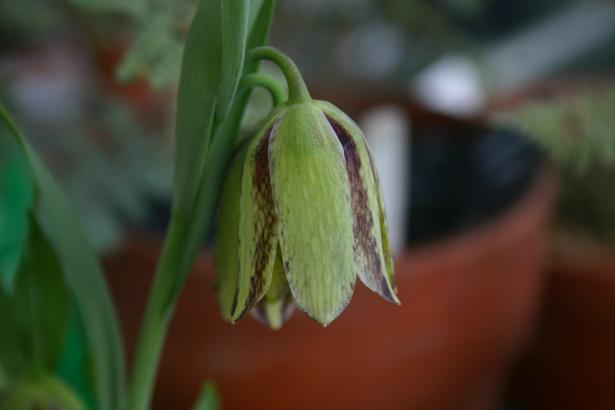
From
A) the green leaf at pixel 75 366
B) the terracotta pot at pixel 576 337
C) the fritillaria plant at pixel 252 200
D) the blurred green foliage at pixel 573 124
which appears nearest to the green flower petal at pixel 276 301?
the fritillaria plant at pixel 252 200

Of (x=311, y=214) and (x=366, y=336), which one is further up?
(x=311, y=214)

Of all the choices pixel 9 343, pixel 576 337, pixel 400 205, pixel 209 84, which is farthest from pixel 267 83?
pixel 576 337

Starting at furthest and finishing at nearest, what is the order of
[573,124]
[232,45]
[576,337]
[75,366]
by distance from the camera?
[576,337], [573,124], [75,366], [232,45]

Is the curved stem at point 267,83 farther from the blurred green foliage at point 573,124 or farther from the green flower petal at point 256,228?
the blurred green foliage at point 573,124

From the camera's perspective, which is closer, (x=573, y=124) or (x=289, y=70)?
(x=289, y=70)

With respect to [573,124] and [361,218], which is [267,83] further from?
[573,124]

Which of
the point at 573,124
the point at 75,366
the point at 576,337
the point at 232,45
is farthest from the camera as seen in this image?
the point at 576,337
